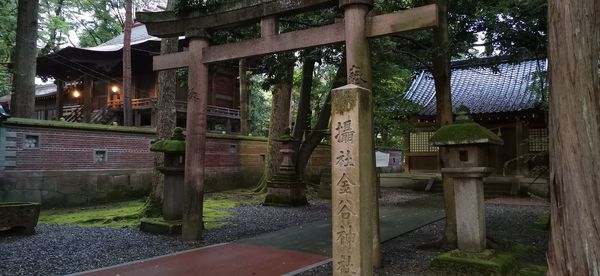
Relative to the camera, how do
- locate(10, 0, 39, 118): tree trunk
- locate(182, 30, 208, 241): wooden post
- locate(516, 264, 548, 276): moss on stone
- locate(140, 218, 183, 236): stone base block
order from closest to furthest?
locate(516, 264, 548, 276): moss on stone < locate(182, 30, 208, 241): wooden post < locate(140, 218, 183, 236): stone base block < locate(10, 0, 39, 118): tree trunk

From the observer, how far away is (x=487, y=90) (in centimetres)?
1998

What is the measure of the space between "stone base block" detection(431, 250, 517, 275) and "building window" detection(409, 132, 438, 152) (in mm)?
14896

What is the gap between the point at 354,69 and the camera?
5.54 meters

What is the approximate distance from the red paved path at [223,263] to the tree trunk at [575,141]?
11.4ft

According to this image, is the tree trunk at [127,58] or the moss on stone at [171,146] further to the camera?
the tree trunk at [127,58]

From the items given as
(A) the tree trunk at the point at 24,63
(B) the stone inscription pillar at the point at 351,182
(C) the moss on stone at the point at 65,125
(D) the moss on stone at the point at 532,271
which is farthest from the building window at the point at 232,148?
(B) the stone inscription pillar at the point at 351,182

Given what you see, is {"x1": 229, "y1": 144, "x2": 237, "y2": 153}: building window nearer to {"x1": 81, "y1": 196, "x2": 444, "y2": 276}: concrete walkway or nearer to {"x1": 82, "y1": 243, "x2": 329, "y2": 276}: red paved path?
{"x1": 81, "y1": 196, "x2": 444, "y2": 276}: concrete walkway

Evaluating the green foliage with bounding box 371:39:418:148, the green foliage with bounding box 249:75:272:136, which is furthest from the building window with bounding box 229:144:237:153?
the green foliage with bounding box 249:75:272:136

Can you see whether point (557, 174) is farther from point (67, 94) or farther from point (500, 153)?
point (67, 94)

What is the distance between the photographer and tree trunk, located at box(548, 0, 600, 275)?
380 centimetres

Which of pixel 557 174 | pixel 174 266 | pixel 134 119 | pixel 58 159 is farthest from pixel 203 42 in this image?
pixel 134 119

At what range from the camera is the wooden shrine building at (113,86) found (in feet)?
70.6

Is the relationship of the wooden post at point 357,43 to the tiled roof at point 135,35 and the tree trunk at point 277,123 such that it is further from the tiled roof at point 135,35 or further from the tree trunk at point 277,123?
the tiled roof at point 135,35

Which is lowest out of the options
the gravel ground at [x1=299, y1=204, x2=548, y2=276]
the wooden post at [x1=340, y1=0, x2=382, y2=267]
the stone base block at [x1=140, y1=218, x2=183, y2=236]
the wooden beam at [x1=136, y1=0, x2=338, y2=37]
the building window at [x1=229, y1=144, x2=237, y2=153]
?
the gravel ground at [x1=299, y1=204, x2=548, y2=276]
